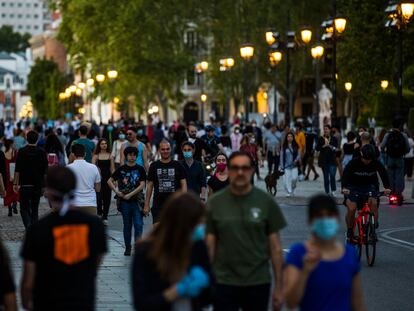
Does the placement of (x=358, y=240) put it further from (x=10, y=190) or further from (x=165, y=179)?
(x=10, y=190)

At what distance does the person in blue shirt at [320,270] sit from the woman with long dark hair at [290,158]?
71.9 ft

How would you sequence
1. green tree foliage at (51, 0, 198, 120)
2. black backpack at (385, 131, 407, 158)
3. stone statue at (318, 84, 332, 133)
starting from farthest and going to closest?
green tree foliage at (51, 0, 198, 120)
stone statue at (318, 84, 332, 133)
black backpack at (385, 131, 407, 158)

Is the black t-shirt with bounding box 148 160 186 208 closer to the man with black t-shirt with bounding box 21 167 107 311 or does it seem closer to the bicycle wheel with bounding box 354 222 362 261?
the bicycle wheel with bounding box 354 222 362 261

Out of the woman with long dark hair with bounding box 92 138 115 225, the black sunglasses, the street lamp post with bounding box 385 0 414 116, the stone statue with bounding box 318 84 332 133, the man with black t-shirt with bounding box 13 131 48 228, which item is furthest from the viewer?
the stone statue with bounding box 318 84 332 133

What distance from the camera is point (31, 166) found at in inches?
752

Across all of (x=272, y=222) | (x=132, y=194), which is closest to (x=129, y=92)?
(x=132, y=194)

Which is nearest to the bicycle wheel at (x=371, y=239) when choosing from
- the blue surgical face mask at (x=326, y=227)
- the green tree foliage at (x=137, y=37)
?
the blue surgical face mask at (x=326, y=227)

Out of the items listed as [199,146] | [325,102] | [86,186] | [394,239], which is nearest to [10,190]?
[199,146]

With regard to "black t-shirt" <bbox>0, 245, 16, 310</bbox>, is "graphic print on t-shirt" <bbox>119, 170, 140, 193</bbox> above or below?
above

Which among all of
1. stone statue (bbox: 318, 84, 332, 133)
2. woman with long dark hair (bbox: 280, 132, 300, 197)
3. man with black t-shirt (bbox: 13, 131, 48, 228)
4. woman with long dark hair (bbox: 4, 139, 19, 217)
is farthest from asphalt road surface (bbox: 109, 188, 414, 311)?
stone statue (bbox: 318, 84, 332, 133)

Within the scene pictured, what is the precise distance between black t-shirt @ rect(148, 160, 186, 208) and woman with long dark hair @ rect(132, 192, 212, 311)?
9263 mm

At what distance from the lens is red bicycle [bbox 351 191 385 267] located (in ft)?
56.1

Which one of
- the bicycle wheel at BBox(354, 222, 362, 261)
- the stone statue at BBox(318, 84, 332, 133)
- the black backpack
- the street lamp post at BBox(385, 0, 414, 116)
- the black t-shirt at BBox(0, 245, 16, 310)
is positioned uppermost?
the street lamp post at BBox(385, 0, 414, 116)

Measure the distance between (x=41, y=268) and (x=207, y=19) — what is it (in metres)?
74.7
